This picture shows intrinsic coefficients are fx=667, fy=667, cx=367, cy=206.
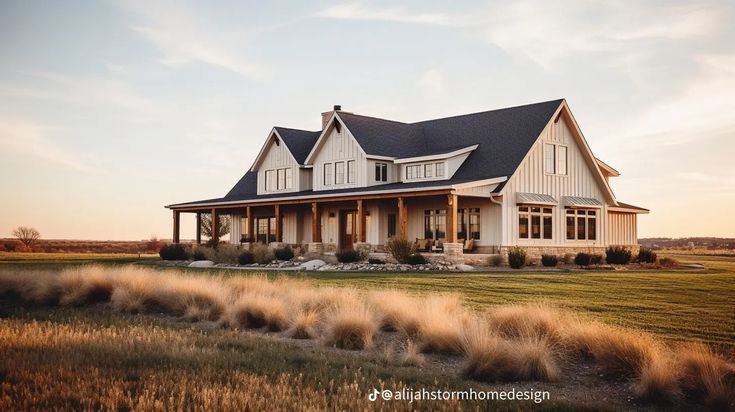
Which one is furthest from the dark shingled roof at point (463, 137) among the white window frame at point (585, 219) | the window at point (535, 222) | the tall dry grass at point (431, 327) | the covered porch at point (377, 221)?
the tall dry grass at point (431, 327)

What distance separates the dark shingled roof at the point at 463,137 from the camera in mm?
31781

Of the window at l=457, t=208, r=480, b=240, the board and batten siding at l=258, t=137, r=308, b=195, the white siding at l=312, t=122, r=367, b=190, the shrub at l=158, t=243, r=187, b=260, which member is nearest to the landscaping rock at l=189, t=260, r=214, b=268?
the shrub at l=158, t=243, r=187, b=260

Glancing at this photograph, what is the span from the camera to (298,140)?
4091 centimetres

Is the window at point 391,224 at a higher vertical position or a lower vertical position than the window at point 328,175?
lower

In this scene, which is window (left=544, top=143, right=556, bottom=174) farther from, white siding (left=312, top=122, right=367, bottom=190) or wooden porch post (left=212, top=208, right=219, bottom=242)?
wooden porch post (left=212, top=208, right=219, bottom=242)

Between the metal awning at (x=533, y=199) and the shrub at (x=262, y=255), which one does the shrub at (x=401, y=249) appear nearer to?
the metal awning at (x=533, y=199)

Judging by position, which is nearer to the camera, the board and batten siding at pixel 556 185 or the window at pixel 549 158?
the board and batten siding at pixel 556 185

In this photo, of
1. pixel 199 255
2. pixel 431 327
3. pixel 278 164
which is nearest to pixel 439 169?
pixel 278 164

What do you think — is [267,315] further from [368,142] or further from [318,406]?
[368,142]

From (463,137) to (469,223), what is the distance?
576 centimetres

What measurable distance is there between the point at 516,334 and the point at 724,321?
171 inches

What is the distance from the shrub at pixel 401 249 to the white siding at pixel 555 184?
5.08 m

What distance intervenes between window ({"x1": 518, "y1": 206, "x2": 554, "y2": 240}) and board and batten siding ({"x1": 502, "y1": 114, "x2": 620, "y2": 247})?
251 mm

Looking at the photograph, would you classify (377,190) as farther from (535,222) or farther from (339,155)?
(535,222)
